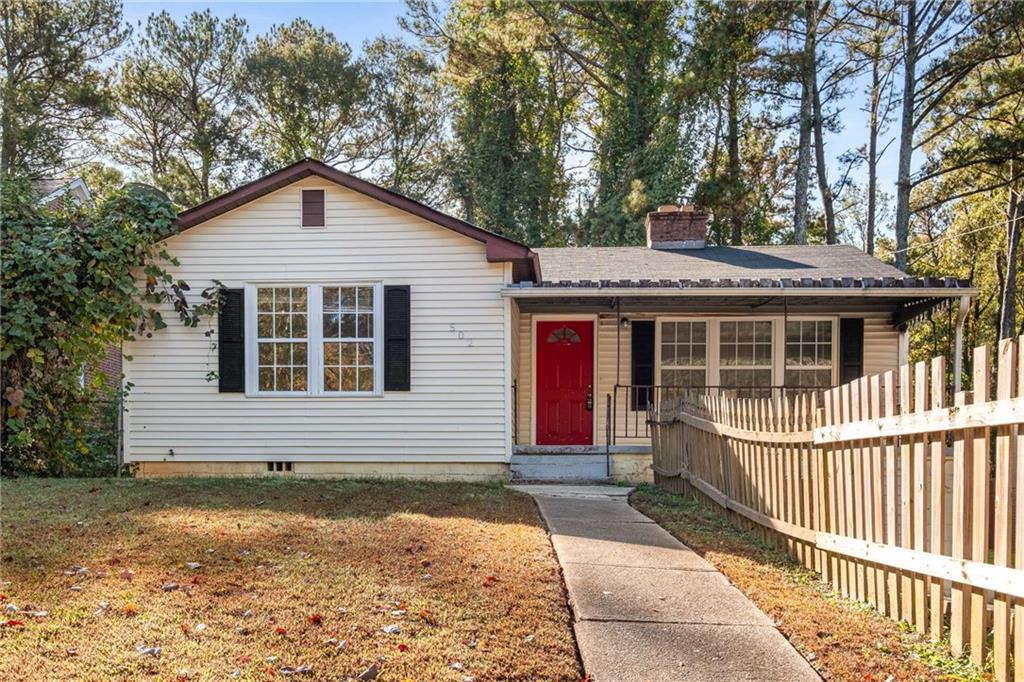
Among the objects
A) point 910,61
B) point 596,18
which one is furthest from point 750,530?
point 596,18

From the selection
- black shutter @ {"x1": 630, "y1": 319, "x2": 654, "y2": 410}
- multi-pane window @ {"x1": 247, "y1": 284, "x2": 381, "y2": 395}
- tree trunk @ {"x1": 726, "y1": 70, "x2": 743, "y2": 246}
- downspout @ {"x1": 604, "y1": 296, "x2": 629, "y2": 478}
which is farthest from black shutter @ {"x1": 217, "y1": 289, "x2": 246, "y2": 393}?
tree trunk @ {"x1": 726, "y1": 70, "x2": 743, "y2": 246}

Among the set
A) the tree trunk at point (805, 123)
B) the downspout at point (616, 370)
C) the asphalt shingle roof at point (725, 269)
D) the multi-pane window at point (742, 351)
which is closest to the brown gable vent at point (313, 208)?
the asphalt shingle roof at point (725, 269)

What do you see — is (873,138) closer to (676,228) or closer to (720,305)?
(676,228)

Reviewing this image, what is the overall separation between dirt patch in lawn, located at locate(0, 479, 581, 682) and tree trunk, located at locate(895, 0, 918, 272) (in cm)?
1763

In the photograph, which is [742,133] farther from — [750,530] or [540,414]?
[750,530]

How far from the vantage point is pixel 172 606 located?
3.74 meters

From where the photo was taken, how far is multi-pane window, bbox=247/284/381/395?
369 inches

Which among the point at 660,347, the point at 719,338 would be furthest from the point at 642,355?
the point at 719,338

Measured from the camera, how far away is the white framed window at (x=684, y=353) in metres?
11.3

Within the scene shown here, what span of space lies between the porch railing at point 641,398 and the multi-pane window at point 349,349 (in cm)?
354

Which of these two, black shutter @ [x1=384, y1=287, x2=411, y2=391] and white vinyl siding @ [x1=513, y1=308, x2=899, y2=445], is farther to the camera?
white vinyl siding @ [x1=513, y1=308, x2=899, y2=445]

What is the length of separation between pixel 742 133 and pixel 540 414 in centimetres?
1606

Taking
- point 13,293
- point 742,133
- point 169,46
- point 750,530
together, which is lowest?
point 750,530

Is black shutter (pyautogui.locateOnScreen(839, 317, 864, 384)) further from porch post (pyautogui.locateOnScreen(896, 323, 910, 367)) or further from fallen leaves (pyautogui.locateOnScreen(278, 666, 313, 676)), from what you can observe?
fallen leaves (pyautogui.locateOnScreen(278, 666, 313, 676))
